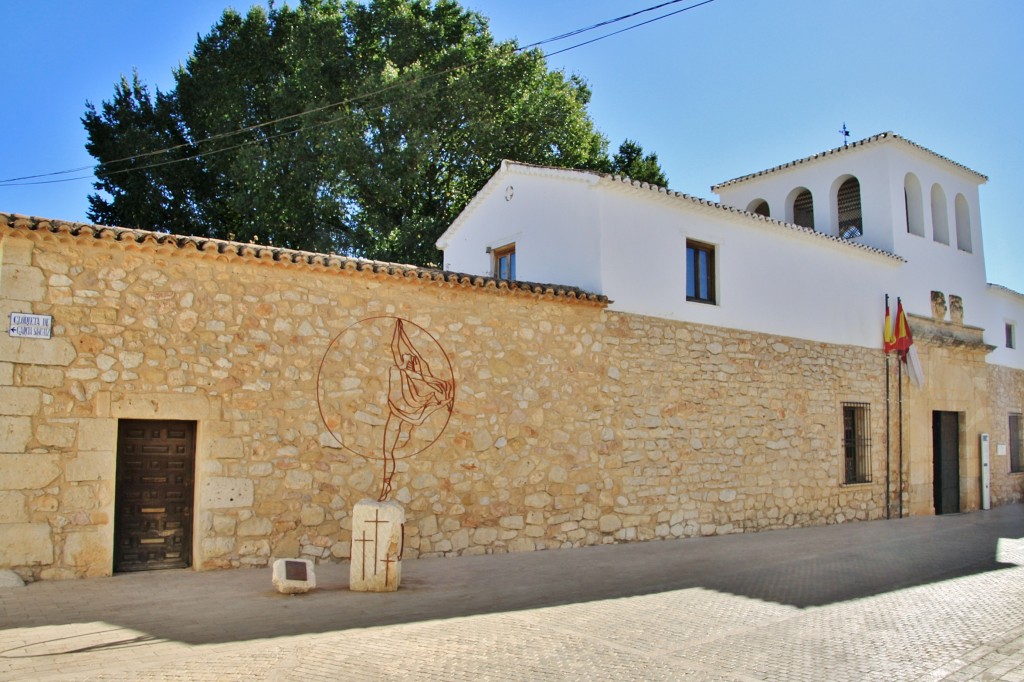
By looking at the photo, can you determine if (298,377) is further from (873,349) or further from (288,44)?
(288,44)

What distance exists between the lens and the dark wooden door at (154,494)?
7551mm

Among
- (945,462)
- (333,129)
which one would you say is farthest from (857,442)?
(333,129)

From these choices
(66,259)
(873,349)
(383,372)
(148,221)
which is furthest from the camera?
(148,221)

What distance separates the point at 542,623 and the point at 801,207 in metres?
14.1

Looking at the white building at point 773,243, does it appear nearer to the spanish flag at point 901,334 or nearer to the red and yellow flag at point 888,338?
the red and yellow flag at point 888,338

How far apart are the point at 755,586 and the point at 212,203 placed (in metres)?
17.8

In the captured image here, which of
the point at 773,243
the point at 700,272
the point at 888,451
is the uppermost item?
the point at 773,243

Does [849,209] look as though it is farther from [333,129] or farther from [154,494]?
[154,494]

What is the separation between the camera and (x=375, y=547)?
23.7 ft

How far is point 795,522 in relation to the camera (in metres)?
12.9

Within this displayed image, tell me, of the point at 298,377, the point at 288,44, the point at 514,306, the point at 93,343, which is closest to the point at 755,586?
the point at 514,306

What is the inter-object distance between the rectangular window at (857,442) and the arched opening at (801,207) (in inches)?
188

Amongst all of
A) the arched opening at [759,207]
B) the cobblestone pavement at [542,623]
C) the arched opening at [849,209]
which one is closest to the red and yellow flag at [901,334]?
the arched opening at [849,209]

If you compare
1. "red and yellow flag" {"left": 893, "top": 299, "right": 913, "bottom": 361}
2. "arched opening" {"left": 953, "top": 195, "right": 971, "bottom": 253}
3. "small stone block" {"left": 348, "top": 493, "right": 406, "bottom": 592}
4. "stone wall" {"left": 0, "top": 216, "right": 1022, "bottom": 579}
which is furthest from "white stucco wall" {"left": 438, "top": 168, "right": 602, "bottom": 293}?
"arched opening" {"left": 953, "top": 195, "right": 971, "bottom": 253}
